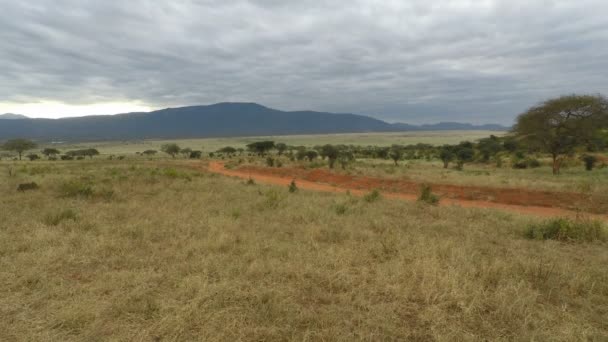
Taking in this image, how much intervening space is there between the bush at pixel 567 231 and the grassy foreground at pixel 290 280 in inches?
14.2

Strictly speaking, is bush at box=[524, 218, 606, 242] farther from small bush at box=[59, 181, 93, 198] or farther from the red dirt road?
small bush at box=[59, 181, 93, 198]

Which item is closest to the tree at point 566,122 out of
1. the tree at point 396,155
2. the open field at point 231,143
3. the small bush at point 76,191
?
the tree at point 396,155

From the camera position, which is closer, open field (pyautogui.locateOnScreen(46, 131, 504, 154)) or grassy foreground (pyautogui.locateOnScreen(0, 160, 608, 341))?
grassy foreground (pyautogui.locateOnScreen(0, 160, 608, 341))

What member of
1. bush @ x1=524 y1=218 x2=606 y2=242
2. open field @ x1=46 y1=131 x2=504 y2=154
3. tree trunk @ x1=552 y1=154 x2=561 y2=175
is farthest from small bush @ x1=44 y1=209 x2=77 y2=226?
open field @ x1=46 y1=131 x2=504 y2=154

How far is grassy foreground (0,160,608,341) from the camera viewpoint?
4047mm

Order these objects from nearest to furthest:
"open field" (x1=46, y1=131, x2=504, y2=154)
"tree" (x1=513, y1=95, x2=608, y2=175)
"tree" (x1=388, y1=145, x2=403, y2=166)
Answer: "tree" (x1=513, y1=95, x2=608, y2=175)
"tree" (x1=388, y1=145, x2=403, y2=166)
"open field" (x1=46, y1=131, x2=504, y2=154)

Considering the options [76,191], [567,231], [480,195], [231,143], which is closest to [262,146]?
[480,195]

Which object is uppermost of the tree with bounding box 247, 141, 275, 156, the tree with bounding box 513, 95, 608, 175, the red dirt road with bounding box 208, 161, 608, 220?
the tree with bounding box 513, 95, 608, 175

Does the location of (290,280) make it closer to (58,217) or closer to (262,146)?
(58,217)

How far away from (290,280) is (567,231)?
691 cm

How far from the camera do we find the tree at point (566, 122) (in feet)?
82.1

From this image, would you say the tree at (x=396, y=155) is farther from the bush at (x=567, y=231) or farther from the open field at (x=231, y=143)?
the open field at (x=231, y=143)

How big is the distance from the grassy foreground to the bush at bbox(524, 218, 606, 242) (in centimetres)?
36

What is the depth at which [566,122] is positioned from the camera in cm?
2550
